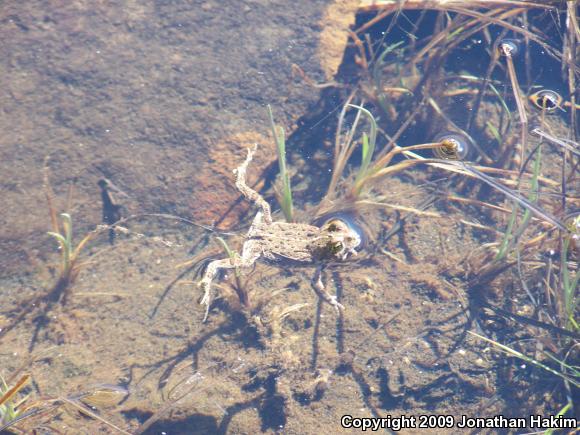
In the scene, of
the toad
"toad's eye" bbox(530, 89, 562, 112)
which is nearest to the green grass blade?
the toad

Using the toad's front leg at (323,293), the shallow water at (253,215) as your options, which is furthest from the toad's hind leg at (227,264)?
the toad's front leg at (323,293)

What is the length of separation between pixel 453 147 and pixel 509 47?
1757 mm

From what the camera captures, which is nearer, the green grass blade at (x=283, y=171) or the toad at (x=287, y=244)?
the green grass blade at (x=283, y=171)

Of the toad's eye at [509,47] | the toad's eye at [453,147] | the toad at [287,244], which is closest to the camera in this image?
the toad at [287,244]

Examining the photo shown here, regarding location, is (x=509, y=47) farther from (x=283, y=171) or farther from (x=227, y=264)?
(x=227, y=264)

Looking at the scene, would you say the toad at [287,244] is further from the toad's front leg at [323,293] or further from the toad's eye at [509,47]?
the toad's eye at [509,47]

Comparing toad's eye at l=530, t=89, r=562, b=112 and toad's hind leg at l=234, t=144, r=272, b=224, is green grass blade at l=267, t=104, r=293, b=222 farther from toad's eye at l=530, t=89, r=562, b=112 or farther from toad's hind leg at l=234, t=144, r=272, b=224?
toad's eye at l=530, t=89, r=562, b=112

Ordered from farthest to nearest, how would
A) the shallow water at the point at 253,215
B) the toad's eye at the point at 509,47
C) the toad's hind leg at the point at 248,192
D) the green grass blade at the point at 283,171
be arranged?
the toad's eye at the point at 509,47
the toad's hind leg at the point at 248,192
the green grass blade at the point at 283,171
the shallow water at the point at 253,215

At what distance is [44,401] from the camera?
348cm

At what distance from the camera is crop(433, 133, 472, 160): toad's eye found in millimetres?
Result: 4867

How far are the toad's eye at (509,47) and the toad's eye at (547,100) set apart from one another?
2.04ft

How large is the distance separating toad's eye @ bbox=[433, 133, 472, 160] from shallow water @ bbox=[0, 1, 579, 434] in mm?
124

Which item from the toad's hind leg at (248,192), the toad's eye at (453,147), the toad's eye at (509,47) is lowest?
the toad's hind leg at (248,192)

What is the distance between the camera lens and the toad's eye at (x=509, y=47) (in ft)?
17.7
